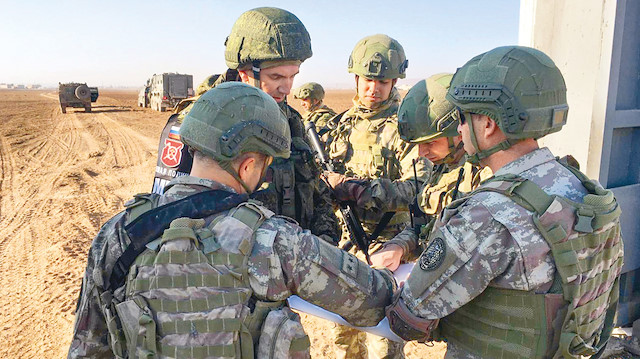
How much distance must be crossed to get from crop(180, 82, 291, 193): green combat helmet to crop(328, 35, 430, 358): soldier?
2.04 m

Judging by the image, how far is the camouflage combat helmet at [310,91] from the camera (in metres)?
10.3

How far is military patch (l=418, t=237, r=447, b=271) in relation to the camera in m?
1.94

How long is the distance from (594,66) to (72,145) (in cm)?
1845

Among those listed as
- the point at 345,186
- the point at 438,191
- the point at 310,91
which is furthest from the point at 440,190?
the point at 310,91

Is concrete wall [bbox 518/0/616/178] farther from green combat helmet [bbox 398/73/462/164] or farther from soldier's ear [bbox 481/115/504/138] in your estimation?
A: soldier's ear [bbox 481/115/504/138]

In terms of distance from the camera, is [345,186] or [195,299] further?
[345,186]

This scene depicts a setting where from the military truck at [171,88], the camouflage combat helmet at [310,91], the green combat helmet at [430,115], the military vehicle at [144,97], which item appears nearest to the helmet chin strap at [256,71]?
the green combat helmet at [430,115]

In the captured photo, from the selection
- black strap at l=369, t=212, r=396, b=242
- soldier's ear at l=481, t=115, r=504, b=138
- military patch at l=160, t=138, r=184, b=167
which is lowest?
black strap at l=369, t=212, r=396, b=242

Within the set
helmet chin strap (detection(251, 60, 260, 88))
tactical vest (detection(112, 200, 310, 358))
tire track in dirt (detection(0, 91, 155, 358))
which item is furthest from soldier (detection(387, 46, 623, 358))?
tire track in dirt (detection(0, 91, 155, 358))

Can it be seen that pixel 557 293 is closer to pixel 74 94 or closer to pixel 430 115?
pixel 430 115

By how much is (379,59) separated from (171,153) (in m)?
2.28

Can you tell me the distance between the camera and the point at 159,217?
195 centimetres

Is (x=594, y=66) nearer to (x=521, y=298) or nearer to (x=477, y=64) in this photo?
(x=477, y=64)

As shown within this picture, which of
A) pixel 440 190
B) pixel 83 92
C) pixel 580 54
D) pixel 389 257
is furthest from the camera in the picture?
pixel 83 92
